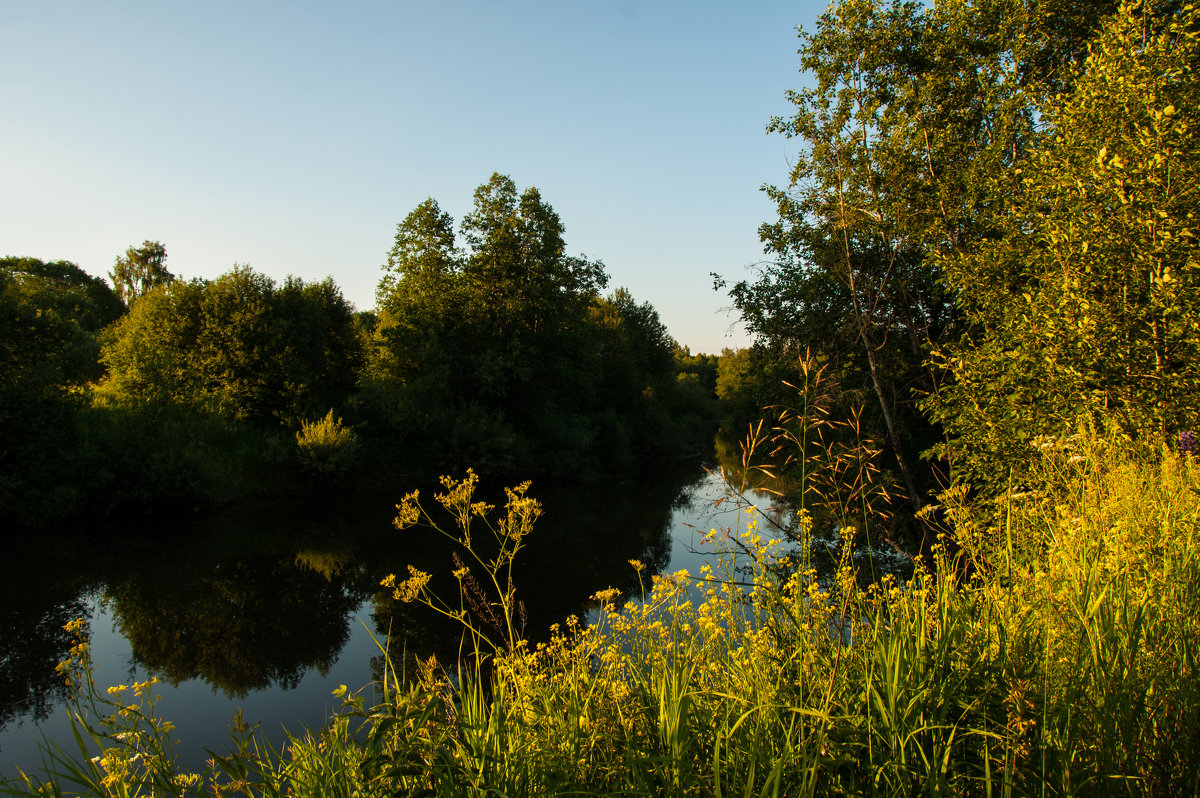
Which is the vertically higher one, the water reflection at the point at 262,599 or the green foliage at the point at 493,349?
the green foliage at the point at 493,349

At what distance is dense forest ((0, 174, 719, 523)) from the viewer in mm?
16422

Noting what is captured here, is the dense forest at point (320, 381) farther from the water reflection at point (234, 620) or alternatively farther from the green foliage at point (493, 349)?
the water reflection at point (234, 620)

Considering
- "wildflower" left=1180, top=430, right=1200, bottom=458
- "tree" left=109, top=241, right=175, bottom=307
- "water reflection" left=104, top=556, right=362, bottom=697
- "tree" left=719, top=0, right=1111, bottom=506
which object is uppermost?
"tree" left=109, top=241, right=175, bottom=307

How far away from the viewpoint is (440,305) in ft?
88.5

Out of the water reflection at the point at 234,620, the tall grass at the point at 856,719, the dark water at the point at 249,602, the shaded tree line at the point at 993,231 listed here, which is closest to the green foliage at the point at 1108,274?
the shaded tree line at the point at 993,231

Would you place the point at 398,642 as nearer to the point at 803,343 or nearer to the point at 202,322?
the point at 803,343

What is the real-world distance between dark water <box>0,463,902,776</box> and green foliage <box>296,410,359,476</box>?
2.00 metres

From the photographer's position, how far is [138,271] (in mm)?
50094

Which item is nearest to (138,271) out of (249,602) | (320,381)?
(320,381)

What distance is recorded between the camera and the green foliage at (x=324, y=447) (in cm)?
2089

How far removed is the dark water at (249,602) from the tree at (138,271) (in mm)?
42203

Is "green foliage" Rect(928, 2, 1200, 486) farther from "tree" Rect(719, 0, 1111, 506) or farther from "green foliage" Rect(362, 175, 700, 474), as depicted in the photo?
"green foliage" Rect(362, 175, 700, 474)

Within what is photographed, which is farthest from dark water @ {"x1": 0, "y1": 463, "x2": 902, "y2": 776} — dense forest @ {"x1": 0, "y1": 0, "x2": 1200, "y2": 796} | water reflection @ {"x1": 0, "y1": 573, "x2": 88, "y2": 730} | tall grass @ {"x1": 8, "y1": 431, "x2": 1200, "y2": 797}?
tall grass @ {"x1": 8, "y1": 431, "x2": 1200, "y2": 797}

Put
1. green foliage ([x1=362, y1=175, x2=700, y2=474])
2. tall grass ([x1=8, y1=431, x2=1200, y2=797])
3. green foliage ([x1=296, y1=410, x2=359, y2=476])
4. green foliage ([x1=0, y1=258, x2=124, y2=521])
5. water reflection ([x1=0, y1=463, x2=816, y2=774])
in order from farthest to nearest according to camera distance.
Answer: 1. green foliage ([x1=362, y1=175, x2=700, y2=474])
2. green foliage ([x1=296, y1=410, x2=359, y2=476])
3. green foliage ([x1=0, y1=258, x2=124, y2=521])
4. water reflection ([x1=0, y1=463, x2=816, y2=774])
5. tall grass ([x1=8, y1=431, x2=1200, y2=797])
